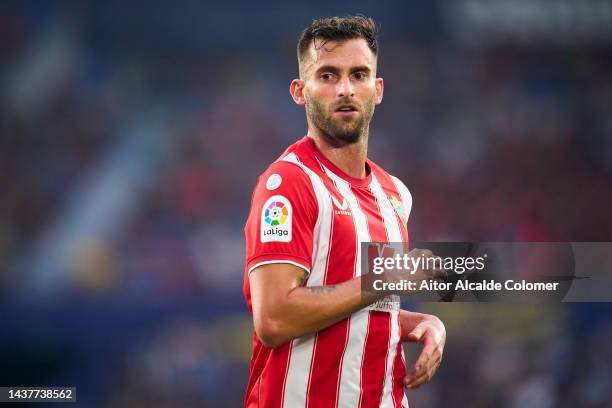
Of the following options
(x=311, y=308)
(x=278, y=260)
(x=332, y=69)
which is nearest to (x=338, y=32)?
(x=332, y=69)

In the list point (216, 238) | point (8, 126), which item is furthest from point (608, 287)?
point (8, 126)

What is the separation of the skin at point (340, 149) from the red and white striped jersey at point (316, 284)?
8 cm

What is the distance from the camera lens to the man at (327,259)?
2.09 m

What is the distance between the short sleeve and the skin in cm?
4

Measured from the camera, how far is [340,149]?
8.14 feet

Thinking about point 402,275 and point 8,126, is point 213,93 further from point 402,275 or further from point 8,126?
point 402,275

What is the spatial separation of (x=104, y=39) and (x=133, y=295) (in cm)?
210

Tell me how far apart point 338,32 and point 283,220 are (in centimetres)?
75

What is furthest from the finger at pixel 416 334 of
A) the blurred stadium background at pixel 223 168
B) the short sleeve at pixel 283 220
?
the blurred stadium background at pixel 223 168

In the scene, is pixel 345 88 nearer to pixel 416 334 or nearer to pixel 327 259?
pixel 327 259

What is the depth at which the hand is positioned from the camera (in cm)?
231

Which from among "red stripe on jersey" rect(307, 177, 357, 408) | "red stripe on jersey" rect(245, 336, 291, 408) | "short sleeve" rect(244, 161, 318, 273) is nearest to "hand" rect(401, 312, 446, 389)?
"red stripe on jersey" rect(307, 177, 357, 408)

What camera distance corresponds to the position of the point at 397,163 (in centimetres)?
599

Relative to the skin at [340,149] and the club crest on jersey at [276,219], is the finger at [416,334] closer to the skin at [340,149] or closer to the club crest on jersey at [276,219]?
the skin at [340,149]
